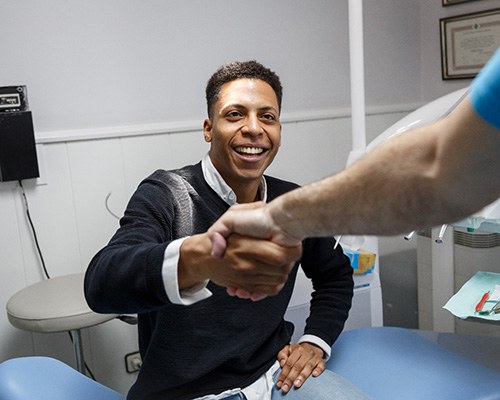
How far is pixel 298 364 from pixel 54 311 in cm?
75

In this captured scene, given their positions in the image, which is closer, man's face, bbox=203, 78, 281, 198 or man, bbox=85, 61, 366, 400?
man, bbox=85, 61, 366, 400

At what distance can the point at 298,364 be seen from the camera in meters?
1.44

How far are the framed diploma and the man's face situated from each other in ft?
4.89

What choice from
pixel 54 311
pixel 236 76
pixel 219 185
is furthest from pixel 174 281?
pixel 54 311

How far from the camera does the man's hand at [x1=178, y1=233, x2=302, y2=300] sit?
0.91m

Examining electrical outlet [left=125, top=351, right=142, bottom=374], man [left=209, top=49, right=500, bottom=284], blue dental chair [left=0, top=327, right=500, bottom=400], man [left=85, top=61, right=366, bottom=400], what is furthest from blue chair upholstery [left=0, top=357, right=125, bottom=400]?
electrical outlet [left=125, top=351, right=142, bottom=374]

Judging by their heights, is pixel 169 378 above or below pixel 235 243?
below

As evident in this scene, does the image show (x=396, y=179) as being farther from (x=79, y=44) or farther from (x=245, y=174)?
(x=79, y=44)

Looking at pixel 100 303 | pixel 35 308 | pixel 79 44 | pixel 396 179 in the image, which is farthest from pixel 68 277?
pixel 396 179

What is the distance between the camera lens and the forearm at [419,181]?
613 mm

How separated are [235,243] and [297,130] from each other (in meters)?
1.69

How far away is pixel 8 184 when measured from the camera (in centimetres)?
205

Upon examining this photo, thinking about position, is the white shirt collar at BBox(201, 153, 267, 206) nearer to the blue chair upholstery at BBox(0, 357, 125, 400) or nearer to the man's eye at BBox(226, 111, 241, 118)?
the man's eye at BBox(226, 111, 241, 118)

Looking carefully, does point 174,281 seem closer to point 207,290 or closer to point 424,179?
point 207,290
